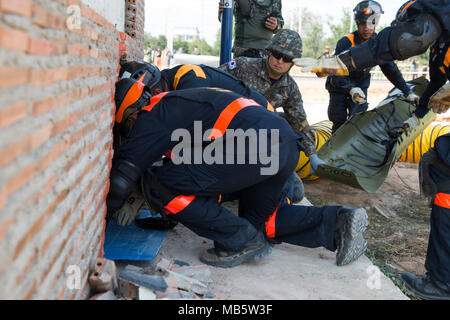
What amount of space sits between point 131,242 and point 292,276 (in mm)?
1055

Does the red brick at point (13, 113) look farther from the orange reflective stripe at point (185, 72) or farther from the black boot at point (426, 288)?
the black boot at point (426, 288)

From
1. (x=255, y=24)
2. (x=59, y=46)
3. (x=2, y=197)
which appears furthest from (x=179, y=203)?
(x=255, y=24)

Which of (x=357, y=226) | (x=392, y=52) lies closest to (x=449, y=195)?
(x=357, y=226)

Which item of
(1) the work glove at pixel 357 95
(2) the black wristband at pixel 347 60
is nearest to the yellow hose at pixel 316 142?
(1) the work glove at pixel 357 95

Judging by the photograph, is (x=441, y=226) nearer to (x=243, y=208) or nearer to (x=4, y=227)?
(x=243, y=208)

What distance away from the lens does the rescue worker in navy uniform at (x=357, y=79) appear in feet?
17.0

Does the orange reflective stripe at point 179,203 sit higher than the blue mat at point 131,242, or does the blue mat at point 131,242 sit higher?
the orange reflective stripe at point 179,203

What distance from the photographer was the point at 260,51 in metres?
5.51

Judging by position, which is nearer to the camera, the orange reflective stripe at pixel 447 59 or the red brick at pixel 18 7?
the red brick at pixel 18 7

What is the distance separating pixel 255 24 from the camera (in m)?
5.41

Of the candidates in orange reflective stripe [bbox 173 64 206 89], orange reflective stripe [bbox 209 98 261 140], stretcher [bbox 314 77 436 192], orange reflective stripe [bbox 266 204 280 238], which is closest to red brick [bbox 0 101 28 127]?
orange reflective stripe [bbox 209 98 261 140]

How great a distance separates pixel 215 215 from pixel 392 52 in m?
1.51

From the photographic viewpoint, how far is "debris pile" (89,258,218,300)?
2.06 m

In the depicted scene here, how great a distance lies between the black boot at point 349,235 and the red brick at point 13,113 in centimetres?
214
